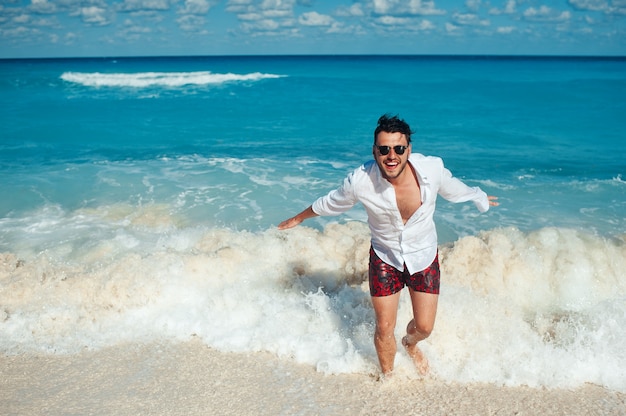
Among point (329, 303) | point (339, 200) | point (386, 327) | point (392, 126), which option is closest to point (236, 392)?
point (386, 327)

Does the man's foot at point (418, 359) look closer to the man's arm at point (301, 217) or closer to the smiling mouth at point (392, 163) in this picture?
the man's arm at point (301, 217)

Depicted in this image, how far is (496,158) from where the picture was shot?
1384cm

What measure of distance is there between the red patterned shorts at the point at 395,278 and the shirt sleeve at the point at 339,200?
42 cm

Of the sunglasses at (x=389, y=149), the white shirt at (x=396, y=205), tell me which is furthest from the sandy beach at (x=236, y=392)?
the sunglasses at (x=389, y=149)

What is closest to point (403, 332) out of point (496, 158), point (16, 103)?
point (496, 158)

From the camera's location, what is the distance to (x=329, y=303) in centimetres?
514

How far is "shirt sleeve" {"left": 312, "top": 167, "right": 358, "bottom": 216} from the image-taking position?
338 cm

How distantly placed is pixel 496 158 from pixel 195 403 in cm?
1186

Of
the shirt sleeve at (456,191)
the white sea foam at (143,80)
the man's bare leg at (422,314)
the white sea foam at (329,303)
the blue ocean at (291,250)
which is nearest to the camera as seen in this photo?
the shirt sleeve at (456,191)

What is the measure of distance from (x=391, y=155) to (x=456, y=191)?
2.01ft

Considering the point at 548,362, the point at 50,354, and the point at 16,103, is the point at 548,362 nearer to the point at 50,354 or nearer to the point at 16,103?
the point at 50,354

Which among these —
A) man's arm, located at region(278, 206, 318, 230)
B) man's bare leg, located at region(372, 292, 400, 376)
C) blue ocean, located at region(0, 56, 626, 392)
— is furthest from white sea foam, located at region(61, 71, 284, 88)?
man's bare leg, located at region(372, 292, 400, 376)

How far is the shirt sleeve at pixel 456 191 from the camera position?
3406 millimetres

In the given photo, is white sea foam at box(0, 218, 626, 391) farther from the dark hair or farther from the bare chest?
the dark hair
